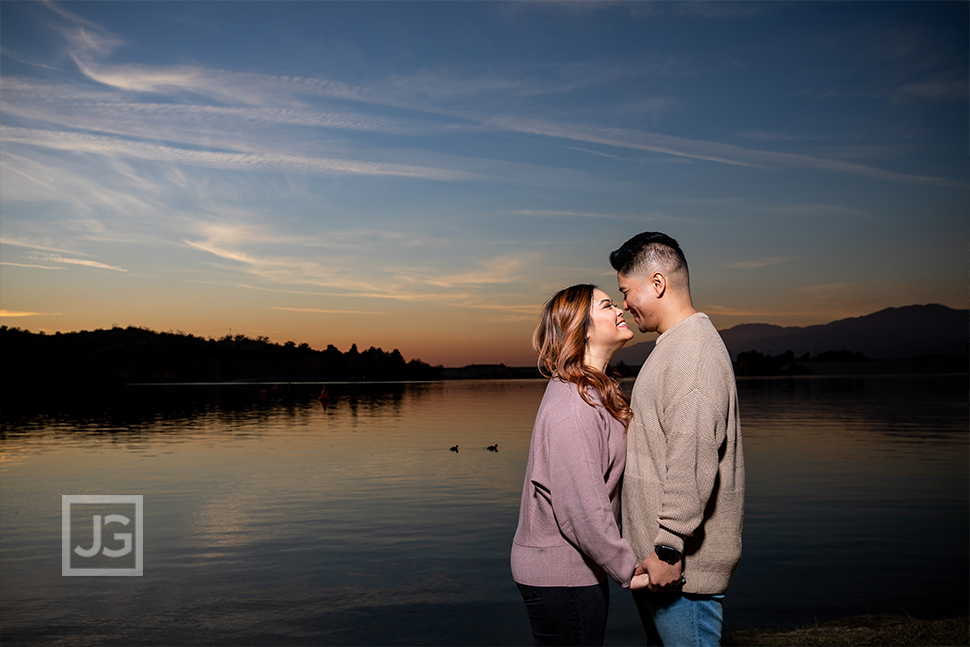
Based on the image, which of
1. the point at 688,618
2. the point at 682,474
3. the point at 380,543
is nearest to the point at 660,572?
the point at 688,618

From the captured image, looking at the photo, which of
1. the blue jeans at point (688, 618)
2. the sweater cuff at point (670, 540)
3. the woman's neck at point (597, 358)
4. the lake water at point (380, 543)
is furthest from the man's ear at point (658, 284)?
the lake water at point (380, 543)

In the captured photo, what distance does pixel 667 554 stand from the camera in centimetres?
299

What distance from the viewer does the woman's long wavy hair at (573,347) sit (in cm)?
325

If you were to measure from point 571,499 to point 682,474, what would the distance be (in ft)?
1.58

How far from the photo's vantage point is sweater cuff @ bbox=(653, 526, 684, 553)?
9.74 feet

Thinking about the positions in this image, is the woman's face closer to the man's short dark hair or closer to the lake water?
the man's short dark hair

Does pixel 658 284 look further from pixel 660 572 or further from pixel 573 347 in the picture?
pixel 660 572

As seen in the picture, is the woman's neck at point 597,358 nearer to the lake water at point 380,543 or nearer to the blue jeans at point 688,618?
the blue jeans at point 688,618

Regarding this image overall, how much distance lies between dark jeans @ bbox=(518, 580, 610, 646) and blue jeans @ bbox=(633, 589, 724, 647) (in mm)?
282

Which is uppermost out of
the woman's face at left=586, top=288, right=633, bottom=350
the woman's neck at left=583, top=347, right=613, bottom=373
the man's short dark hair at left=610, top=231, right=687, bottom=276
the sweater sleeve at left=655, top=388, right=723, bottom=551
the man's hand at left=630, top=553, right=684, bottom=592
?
the man's short dark hair at left=610, top=231, right=687, bottom=276

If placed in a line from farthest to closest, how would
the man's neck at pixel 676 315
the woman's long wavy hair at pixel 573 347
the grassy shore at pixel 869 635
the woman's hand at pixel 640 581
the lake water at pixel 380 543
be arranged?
the lake water at pixel 380 543
the grassy shore at pixel 869 635
the man's neck at pixel 676 315
the woman's long wavy hair at pixel 573 347
the woman's hand at pixel 640 581

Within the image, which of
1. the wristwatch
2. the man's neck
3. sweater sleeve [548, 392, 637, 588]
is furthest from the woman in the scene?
the man's neck

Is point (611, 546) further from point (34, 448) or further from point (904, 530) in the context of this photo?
point (34, 448)

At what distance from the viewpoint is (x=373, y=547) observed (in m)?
14.0
